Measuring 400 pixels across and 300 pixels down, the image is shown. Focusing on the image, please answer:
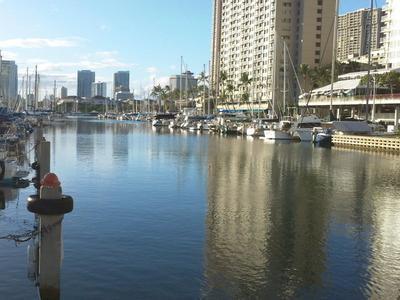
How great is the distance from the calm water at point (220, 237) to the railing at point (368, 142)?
37.2 meters

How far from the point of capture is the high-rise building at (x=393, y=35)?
522 feet

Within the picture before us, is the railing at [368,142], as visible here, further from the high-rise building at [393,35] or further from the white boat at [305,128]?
the high-rise building at [393,35]

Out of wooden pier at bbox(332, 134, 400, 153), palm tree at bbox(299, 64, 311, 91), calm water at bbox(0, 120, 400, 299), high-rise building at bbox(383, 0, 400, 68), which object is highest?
high-rise building at bbox(383, 0, 400, 68)

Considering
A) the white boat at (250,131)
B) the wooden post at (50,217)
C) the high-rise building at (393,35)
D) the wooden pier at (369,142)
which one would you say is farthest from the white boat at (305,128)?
the wooden post at (50,217)

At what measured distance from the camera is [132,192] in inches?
1325

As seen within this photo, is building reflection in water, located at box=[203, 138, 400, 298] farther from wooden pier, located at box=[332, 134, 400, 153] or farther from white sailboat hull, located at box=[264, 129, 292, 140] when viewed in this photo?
white sailboat hull, located at box=[264, 129, 292, 140]

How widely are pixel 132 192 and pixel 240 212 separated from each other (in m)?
9.02

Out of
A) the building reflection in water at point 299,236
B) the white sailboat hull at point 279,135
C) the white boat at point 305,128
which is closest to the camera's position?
the building reflection in water at point 299,236

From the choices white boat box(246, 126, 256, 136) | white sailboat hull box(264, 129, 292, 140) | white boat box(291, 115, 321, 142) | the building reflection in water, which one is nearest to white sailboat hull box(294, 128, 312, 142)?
white boat box(291, 115, 321, 142)

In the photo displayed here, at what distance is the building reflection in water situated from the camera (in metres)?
16.4

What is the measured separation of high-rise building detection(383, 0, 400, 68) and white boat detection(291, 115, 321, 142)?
66.9 m

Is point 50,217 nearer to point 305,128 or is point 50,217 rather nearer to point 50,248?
point 50,248

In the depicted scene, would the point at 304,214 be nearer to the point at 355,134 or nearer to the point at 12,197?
the point at 12,197

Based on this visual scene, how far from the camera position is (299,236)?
22250 mm
